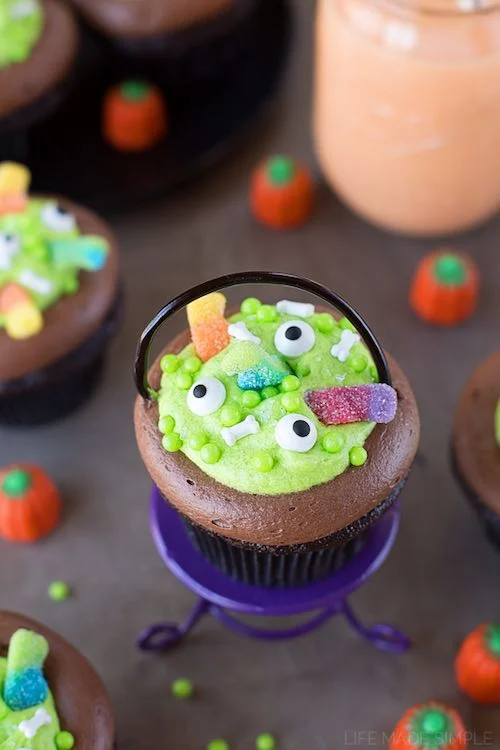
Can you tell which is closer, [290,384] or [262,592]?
[290,384]

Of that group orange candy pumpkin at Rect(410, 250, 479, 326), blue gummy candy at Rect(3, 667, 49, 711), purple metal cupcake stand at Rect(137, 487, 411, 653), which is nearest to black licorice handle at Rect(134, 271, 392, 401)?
purple metal cupcake stand at Rect(137, 487, 411, 653)

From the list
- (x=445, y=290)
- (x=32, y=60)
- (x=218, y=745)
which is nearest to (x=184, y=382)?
(x=218, y=745)

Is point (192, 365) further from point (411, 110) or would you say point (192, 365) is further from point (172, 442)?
point (411, 110)

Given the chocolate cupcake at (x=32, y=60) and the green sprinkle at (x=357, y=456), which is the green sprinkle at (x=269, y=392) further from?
the chocolate cupcake at (x=32, y=60)

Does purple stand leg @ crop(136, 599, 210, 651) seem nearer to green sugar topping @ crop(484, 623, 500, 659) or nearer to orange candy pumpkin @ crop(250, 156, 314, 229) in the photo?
green sugar topping @ crop(484, 623, 500, 659)

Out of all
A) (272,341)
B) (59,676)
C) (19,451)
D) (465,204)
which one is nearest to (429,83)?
(465,204)

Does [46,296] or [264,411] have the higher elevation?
[264,411]

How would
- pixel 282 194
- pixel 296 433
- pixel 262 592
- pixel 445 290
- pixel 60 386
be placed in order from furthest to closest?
1. pixel 282 194
2. pixel 445 290
3. pixel 60 386
4. pixel 262 592
5. pixel 296 433
